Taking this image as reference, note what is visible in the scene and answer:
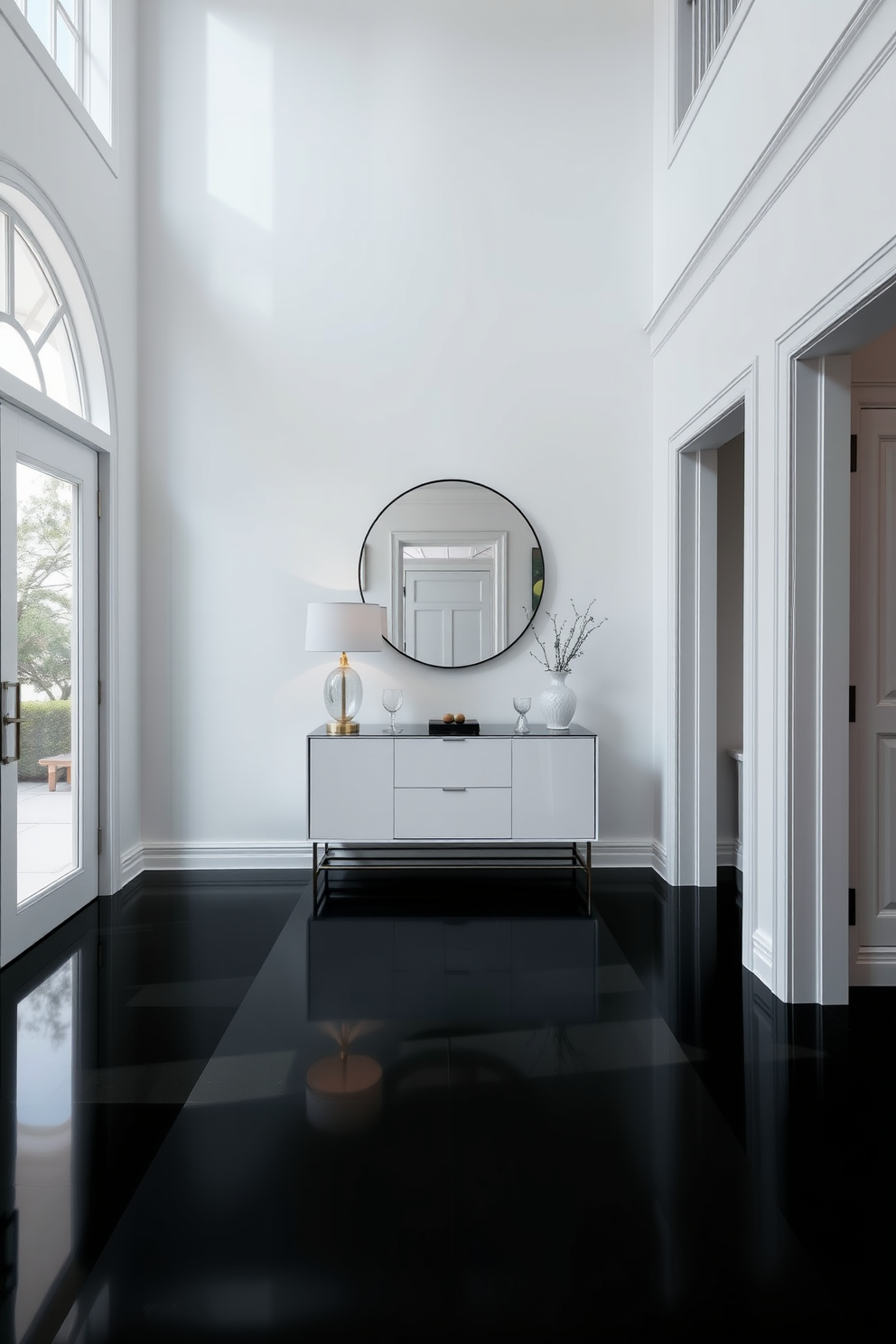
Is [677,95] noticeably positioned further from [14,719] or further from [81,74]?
[14,719]

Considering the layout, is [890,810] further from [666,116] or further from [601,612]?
[666,116]

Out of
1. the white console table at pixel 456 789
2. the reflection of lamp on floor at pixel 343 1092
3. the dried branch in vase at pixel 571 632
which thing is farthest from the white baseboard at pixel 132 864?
the dried branch in vase at pixel 571 632

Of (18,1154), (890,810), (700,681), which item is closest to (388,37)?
(700,681)

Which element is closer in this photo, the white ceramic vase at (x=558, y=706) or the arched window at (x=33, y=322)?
the arched window at (x=33, y=322)

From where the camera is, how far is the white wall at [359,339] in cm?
439

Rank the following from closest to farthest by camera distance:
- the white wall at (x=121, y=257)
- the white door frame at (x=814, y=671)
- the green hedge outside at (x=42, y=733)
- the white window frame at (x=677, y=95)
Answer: the white door frame at (x=814, y=671)
the green hedge outside at (x=42, y=733)
the white wall at (x=121, y=257)
the white window frame at (x=677, y=95)

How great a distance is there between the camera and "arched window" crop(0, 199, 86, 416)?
3197 millimetres

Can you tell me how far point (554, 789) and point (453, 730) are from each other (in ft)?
1.79

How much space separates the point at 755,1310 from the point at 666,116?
471cm

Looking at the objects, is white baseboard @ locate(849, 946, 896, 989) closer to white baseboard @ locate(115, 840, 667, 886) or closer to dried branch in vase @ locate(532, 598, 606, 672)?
white baseboard @ locate(115, 840, 667, 886)

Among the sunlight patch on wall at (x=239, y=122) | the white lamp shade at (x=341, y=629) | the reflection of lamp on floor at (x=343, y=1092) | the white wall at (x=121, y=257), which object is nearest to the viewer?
the reflection of lamp on floor at (x=343, y=1092)

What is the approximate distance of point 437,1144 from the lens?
77.9 inches

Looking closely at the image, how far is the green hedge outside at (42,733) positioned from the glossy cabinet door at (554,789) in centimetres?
198

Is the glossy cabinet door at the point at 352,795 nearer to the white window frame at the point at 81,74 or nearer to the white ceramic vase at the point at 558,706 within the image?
the white ceramic vase at the point at 558,706
